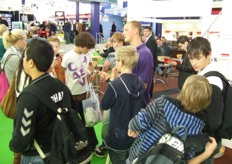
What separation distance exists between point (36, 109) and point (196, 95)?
91cm

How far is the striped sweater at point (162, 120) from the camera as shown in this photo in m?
1.50

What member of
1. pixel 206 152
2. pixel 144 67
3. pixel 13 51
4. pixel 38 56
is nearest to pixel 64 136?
pixel 38 56

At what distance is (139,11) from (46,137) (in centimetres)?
419

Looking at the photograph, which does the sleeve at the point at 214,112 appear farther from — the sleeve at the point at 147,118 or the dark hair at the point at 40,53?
the dark hair at the point at 40,53

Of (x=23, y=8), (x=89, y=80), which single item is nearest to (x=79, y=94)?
(x=89, y=80)

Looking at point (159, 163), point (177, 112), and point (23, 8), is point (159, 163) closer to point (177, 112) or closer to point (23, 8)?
point (177, 112)

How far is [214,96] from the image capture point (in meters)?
1.64

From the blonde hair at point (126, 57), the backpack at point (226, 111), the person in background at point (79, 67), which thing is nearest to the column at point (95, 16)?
the person in background at point (79, 67)

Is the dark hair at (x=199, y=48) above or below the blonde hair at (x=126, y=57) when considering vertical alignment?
above

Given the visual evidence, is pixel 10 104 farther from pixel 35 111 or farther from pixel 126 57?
pixel 126 57

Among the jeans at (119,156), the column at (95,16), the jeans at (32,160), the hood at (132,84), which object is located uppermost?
the column at (95,16)

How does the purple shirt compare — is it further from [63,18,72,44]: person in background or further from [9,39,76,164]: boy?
[63,18,72,44]: person in background

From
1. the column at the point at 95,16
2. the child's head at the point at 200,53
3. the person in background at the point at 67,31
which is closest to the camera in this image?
the child's head at the point at 200,53

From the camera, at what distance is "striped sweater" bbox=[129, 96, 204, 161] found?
58.9 inches
